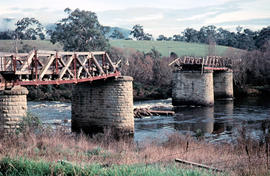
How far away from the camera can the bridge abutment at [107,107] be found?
970 inches

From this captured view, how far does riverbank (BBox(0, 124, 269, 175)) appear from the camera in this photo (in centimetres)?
924

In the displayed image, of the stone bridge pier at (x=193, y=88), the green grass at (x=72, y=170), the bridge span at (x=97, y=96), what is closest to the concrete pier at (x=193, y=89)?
the stone bridge pier at (x=193, y=88)

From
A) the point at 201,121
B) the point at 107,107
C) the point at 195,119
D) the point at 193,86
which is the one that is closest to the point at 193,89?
the point at 193,86

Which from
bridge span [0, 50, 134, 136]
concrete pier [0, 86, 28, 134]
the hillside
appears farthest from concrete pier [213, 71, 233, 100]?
the hillside

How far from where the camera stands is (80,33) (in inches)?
2638

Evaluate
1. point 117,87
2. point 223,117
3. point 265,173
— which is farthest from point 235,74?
point 265,173

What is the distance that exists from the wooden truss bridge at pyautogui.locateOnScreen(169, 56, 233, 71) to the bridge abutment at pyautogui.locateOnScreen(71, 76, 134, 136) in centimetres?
1972

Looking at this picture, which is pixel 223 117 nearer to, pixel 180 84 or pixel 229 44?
pixel 180 84

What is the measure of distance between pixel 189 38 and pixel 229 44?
78.1ft

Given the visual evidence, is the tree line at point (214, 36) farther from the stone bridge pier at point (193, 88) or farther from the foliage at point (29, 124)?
the foliage at point (29, 124)

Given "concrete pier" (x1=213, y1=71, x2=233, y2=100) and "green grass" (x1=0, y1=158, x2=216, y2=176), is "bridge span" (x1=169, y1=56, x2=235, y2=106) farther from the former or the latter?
"green grass" (x1=0, y1=158, x2=216, y2=176)

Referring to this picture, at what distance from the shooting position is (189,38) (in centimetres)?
13775

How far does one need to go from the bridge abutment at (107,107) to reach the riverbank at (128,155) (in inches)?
72.5

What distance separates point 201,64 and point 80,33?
27228 mm
